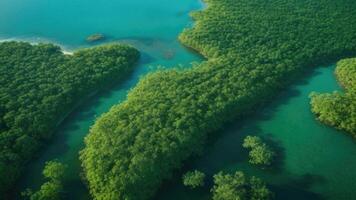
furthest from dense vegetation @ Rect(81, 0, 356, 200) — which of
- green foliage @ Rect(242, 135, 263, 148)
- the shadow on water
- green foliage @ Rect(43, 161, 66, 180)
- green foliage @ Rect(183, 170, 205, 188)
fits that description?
green foliage @ Rect(242, 135, 263, 148)

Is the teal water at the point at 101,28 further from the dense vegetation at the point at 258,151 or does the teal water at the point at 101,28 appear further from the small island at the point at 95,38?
the dense vegetation at the point at 258,151

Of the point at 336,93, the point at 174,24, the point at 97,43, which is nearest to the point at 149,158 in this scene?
the point at 336,93

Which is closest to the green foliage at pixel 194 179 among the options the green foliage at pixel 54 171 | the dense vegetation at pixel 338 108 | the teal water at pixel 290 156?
the teal water at pixel 290 156

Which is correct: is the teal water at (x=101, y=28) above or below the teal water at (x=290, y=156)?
above

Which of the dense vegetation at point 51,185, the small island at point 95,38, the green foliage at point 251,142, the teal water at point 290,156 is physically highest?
the small island at point 95,38

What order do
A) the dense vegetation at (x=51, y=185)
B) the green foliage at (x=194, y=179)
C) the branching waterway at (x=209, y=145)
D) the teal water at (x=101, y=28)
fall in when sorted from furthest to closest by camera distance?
1. the teal water at (x=101, y=28)
2. the branching waterway at (x=209, y=145)
3. the green foliage at (x=194, y=179)
4. the dense vegetation at (x=51, y=185)

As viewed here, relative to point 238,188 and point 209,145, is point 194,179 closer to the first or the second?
point 238,188
